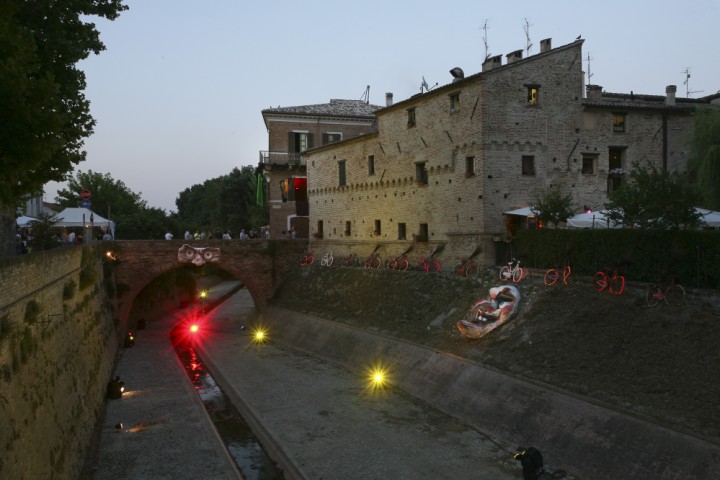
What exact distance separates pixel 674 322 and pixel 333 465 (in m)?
11.8

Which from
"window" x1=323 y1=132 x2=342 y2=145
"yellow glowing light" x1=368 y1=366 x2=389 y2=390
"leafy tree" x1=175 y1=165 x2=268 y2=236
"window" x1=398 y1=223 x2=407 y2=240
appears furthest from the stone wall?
"leafy tree" x1=175 y1=165 x2=268 y2=236

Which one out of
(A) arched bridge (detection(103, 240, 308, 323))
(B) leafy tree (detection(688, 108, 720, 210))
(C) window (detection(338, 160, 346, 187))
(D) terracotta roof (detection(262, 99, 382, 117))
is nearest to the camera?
(B) leafy tree (detection(688, 108, 720, 210))

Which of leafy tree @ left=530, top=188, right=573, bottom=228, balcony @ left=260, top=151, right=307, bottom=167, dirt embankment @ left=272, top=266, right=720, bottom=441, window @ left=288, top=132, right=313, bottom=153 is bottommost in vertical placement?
dirt embankment @ left=272, top=266, right=720, bottom=441

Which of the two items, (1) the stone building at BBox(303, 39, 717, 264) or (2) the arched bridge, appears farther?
(2) the arched bridge

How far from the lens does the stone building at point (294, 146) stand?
174ft

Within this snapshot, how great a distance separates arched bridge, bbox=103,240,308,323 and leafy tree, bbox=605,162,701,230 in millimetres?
26700

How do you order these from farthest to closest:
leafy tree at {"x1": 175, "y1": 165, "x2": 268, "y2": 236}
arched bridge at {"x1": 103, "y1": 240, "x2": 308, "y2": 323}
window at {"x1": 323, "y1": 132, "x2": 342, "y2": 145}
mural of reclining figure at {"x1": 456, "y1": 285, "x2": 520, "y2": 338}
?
leafy tree at {"x1": 175, "y1": 165, "x2": 268, "y2": 236}
window at {"x1": 323, "y1": 132, "x2": 342, "y2": 145}
arched bridge at {"x1": 103, "y1": 240, "x2": 308, "y2": 323}
mural of reclining figure at {"x1": 456, "y1": 285, "x2": 520, "y2": 338}

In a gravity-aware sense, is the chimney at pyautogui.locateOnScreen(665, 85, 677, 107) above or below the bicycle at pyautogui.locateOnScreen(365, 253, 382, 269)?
above

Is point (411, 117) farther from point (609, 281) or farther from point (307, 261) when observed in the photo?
point (609, 281)

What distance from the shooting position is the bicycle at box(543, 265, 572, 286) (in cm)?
2502

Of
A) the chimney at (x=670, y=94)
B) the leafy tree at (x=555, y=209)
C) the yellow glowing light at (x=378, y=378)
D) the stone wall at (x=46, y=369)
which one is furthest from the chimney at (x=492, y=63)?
the stone wall at (x=46, y=369)

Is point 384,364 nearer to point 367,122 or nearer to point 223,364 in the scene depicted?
point 223,364

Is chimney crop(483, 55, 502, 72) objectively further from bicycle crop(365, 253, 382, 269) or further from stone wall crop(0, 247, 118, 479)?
stone wall crop(0, 247, 118, 479)

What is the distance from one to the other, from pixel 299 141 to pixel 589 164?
92.9 ft
